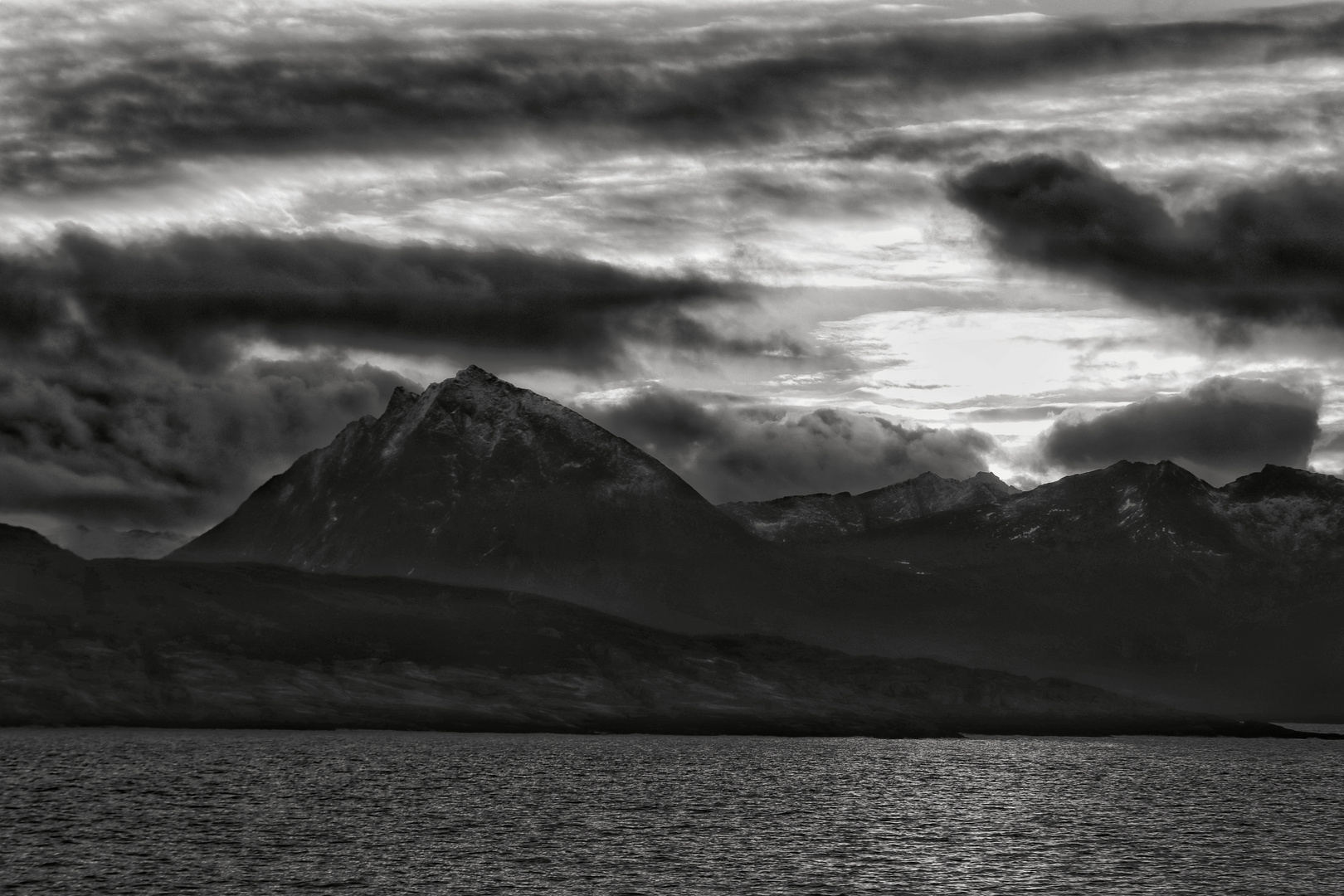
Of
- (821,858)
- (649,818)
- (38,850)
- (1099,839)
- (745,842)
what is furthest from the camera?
(649,818)

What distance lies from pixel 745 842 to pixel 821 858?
15711mm

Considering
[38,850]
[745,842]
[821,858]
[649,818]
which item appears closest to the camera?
[38,850]

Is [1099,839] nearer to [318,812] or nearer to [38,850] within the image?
[318,812]

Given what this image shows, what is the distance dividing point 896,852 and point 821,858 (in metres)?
12.3

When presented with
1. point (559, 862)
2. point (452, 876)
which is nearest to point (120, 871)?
point (452, 876)

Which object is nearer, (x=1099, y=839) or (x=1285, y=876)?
(x=1285, y=876)

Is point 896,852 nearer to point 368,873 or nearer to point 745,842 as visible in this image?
point 745,842

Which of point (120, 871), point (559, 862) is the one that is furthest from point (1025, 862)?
point (120, 871)

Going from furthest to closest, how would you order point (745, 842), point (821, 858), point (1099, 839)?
point (1099, 839) < point (745, 842) < point (821, 858)

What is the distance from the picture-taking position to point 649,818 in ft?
655

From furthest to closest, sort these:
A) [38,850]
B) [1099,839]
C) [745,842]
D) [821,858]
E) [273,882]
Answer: [1099,839] → [745,842] → [821,858] → [38,850] → [273,882]

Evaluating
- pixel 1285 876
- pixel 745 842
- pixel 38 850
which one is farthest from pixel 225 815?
pixel 1285 876

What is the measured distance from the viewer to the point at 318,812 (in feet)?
643

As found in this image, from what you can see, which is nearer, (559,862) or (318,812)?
(559,862)
